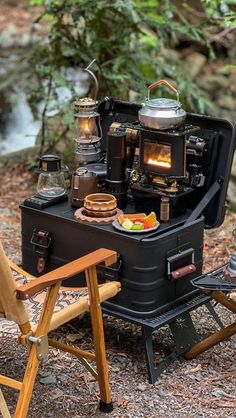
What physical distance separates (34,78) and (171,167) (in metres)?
7.02

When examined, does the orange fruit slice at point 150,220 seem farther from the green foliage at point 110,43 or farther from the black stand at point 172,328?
the green foliage at point 110,43

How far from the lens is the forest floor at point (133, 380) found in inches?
124

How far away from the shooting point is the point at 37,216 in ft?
12.2

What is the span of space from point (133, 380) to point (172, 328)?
305 mm

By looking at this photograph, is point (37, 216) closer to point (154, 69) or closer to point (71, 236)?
point (71, 236)

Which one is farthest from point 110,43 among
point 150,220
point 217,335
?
point 217,335

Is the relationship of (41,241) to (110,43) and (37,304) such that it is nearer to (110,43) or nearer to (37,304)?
(37,304)

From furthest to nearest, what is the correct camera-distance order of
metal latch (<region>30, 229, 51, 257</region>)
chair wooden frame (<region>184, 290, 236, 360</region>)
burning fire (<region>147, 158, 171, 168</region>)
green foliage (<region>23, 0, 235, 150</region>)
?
green foliage (<region>23, 0, 235, 150</region>), metal latch (<region>30, 229, 51, 257</region>), burning fire (<region>147, 158, 171, 168</region>), chair wooden frame (<region>184, 290, 236, 360</region>)

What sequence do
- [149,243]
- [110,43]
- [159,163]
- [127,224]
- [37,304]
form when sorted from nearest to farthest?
1. [37,304]
2. [149,243]
3. [127,224]
4. [159,163]
5. [110,43]

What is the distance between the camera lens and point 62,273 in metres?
2.82

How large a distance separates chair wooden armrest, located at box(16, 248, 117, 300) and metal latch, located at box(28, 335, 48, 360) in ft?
0.55

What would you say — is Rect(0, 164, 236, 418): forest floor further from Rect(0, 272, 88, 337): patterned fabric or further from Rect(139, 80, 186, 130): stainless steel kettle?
Rect(139, 80, 186, 130): stainless steel kettle

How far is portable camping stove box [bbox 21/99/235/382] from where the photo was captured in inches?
132

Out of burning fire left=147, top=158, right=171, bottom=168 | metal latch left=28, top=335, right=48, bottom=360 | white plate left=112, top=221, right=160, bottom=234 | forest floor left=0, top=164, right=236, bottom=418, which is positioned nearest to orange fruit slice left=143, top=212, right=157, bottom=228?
white plate left=112, top=221, right=160, bottom=234
